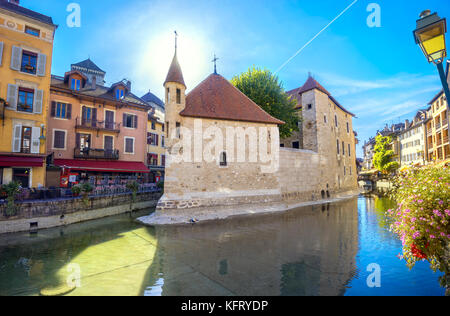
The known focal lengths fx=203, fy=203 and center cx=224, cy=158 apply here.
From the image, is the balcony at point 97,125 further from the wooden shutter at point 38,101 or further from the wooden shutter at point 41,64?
the wooden shutter at point 41,64

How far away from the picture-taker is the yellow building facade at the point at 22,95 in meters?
13.6

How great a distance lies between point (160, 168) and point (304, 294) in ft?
77.9

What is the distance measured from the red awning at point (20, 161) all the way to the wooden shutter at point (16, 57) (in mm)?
6161

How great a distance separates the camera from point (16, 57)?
1398 cm

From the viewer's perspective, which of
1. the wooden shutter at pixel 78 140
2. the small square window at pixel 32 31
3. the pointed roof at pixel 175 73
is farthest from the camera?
the wooden shutter at pixel 78 140

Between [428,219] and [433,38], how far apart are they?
2908 millimetres

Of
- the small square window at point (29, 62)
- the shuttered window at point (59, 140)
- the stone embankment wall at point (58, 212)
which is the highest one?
the small square window at point (29, 62)

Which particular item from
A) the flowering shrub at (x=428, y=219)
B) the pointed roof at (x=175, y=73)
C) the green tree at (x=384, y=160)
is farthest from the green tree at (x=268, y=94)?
the green tree at (x=384, y=160)

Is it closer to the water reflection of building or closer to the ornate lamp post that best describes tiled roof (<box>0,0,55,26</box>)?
the water reflection of building

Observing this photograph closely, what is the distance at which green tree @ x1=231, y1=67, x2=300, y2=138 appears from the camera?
20.4 metres

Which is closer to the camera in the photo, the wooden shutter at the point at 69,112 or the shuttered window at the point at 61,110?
the shuttered window at the point at 61,110

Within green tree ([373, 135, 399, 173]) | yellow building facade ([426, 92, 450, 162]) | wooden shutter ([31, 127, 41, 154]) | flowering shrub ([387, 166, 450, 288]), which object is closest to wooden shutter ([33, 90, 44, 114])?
wooden shutter ([31, 127, 41, 154])
